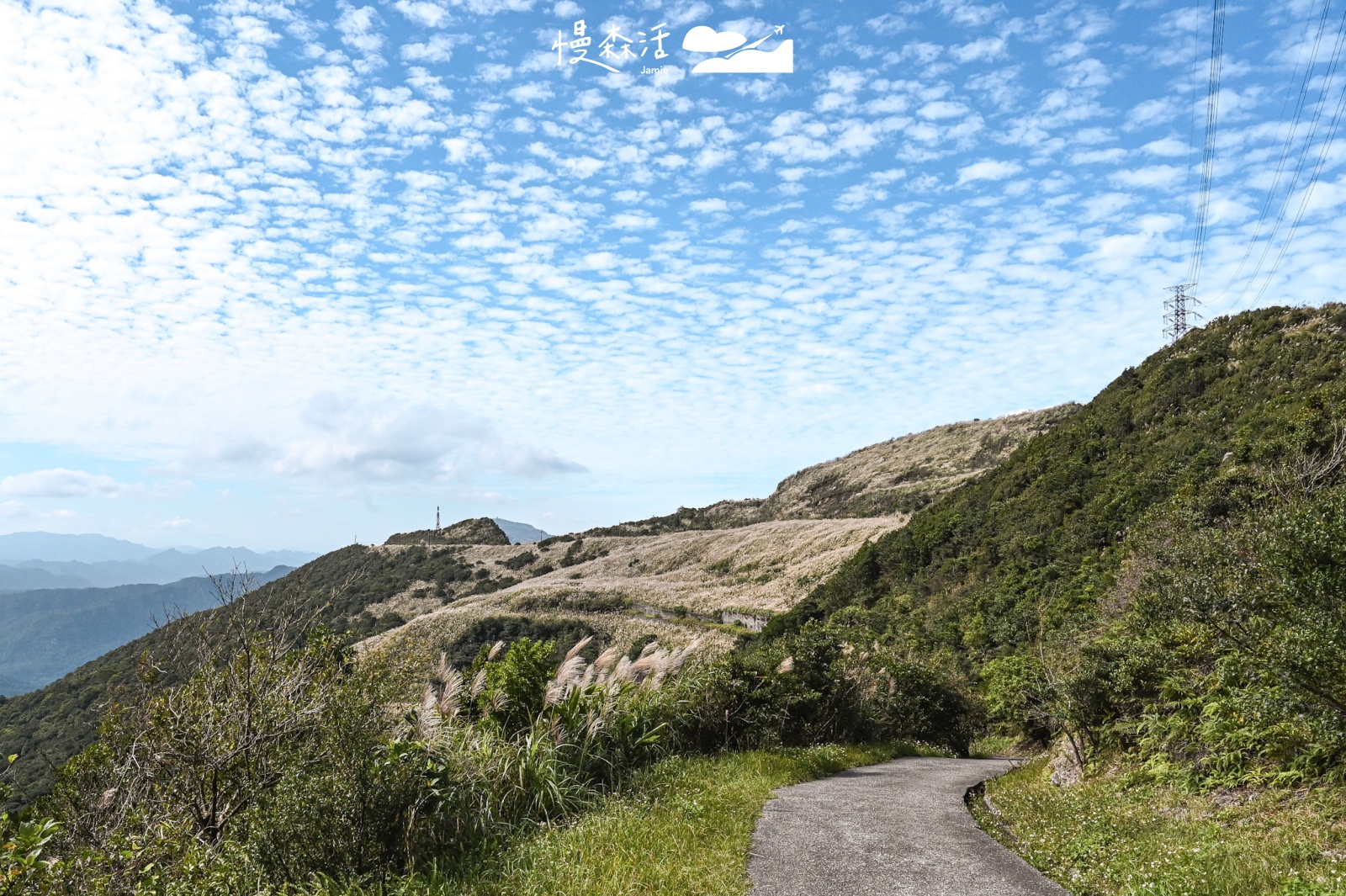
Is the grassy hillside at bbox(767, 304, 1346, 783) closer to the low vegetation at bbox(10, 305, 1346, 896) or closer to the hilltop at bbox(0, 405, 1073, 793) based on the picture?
the low vegetation at bbox(10, 305, 1346, 896)

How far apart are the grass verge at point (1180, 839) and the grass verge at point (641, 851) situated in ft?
7.83

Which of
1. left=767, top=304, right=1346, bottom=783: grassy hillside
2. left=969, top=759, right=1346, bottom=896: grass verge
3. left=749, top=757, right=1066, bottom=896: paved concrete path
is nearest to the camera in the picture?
left=969, top=759, right=1346, bottom=896: grass verge

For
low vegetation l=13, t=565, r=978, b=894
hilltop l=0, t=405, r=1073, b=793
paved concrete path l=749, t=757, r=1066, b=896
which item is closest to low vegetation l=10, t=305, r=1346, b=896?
low vegetation l=13, t=565, r=978, b=894

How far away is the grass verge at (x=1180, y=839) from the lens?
4.82 metres

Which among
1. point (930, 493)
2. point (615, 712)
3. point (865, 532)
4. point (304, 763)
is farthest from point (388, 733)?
point (930, 493)

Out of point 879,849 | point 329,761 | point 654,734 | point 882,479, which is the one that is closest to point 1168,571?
point 879,849

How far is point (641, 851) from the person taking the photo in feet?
18.9

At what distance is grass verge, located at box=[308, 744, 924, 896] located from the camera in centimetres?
518

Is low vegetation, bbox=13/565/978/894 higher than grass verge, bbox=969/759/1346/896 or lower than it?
higher

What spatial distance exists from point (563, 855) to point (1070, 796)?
583 cm

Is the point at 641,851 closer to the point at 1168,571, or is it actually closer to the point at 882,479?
the point at 1168,571

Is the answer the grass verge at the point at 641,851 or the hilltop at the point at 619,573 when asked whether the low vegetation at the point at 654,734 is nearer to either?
the grass verge at the point at 641,851

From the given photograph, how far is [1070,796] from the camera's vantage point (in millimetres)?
8367

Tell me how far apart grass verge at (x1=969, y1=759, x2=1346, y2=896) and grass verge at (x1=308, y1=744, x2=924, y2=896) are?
2387mm
